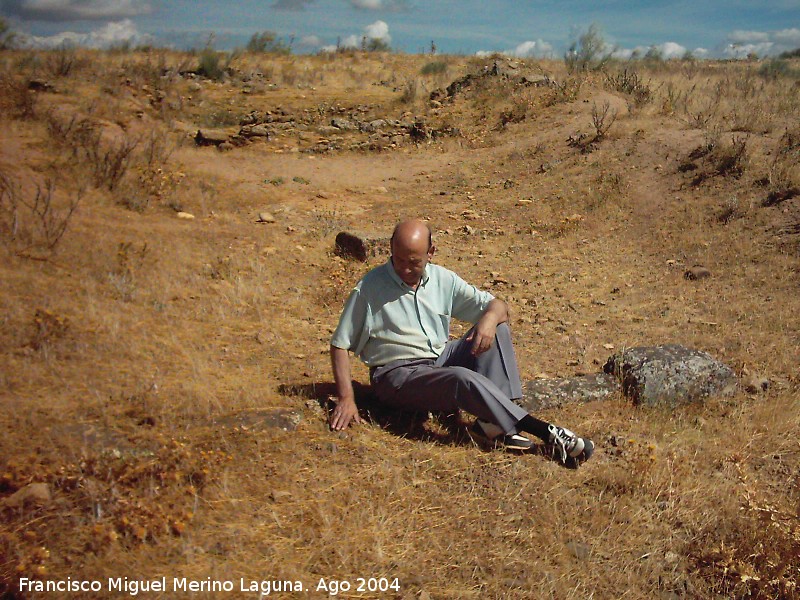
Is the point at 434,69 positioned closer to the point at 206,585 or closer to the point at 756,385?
the point at 756,385

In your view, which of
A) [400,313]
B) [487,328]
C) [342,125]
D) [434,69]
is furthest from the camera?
[434,69]

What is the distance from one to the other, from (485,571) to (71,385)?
2492 millimetres

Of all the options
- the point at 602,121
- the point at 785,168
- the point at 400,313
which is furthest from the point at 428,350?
the point at 602,121

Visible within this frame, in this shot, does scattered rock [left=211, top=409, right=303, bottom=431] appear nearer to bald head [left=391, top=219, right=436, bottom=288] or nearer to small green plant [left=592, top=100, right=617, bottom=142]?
bald head [left=391, top=219, right=436, bottom=288]

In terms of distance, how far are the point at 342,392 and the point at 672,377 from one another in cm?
200

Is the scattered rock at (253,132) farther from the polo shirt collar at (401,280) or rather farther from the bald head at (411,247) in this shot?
the bald head at (411,247)

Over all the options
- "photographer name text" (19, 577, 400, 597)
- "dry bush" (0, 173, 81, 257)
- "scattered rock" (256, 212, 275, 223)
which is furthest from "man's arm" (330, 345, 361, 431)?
"scattered rock" (256, 212, 275, 223)

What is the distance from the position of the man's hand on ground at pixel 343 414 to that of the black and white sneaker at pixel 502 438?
2.12 feet

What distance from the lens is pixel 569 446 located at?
9.43 feet

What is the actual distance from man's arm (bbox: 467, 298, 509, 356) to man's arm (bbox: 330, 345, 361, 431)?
2.14 feet

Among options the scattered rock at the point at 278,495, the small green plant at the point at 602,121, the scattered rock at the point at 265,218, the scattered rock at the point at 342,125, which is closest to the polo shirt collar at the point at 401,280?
the scattered rock at the point at 278,495

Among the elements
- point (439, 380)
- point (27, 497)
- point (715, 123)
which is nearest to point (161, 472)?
point (27, 497)

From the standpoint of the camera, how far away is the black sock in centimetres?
290

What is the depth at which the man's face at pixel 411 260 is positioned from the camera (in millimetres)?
2926
